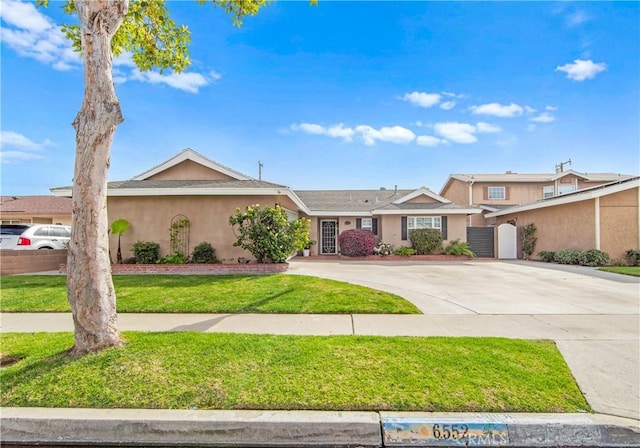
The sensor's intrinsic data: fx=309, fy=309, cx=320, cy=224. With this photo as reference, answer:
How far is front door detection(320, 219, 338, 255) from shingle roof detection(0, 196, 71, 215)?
18.4 meters

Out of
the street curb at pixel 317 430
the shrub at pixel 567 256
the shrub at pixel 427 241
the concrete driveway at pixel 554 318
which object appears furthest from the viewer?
the shrub at pixel 427 241

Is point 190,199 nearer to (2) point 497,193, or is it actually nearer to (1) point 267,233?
(1) point 267,233

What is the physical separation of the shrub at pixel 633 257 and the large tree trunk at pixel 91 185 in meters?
19.4

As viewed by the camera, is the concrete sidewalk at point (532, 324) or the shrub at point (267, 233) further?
the shrub at point (267, 233)

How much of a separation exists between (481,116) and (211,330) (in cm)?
1615

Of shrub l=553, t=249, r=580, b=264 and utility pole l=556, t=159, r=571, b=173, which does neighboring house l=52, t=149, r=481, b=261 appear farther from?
utility pole l=556, t=159, r=571, b=173

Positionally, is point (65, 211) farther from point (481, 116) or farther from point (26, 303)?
point (481, 116)

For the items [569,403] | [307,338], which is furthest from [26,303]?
[569,403]

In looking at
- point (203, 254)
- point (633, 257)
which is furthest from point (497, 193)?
point (203, 254)

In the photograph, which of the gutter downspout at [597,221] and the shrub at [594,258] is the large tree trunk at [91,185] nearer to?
the shrub at [594,258]

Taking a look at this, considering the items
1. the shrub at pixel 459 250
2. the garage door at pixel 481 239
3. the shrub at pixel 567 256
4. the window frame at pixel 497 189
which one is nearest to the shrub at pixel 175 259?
the shrub at pixel 459 250

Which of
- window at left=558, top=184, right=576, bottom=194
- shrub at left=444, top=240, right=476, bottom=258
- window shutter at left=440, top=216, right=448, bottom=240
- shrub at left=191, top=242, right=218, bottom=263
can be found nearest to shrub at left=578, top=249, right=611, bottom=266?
shrub at left=444, top=240, right=476, bottom=258

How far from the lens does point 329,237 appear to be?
20688 millimetres

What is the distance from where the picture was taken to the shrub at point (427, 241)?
17875 millimetres
